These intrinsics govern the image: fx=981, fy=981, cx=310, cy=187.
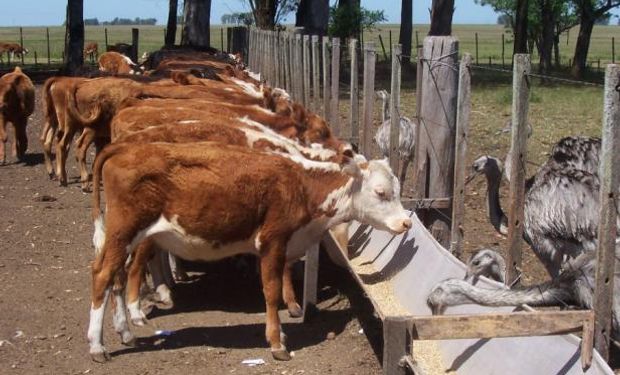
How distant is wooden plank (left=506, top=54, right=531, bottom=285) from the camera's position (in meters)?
6.66

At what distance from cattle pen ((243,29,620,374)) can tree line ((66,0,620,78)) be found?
1820cm

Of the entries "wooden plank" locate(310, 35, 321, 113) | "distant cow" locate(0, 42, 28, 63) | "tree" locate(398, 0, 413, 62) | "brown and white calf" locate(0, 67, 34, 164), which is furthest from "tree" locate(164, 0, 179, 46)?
"wooden plank" locate(310, 35, 321, 113)

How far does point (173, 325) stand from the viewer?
27.8ft

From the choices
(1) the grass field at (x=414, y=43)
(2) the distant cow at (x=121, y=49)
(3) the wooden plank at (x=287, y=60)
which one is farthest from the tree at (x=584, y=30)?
(3) the wooden plank at (x=287, y=60)

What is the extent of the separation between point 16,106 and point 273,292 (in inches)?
441

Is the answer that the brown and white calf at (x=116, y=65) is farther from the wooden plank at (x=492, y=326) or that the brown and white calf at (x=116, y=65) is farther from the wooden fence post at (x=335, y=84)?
the wooden plank at (x=492, y=326)

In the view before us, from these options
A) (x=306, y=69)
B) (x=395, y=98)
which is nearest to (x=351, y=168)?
(x=395, y=98)

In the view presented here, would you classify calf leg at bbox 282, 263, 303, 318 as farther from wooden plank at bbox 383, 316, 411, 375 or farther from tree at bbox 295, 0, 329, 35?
tree at bbox 295, 0, 329, 35

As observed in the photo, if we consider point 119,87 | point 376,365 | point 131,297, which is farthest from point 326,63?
point 376,365

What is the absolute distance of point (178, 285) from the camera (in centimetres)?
987

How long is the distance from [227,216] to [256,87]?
6.43 metres

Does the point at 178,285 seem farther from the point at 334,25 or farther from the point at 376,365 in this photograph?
the point at 334,25

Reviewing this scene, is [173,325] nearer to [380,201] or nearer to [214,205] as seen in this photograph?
[214,205]

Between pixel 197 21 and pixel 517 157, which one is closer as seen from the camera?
pixel 517 157
